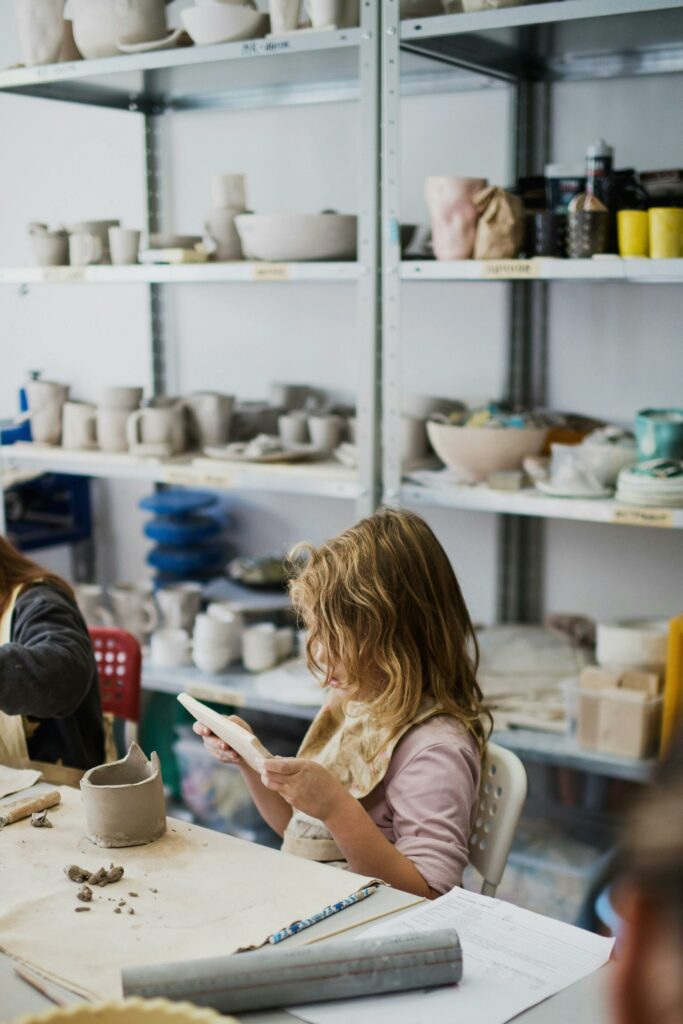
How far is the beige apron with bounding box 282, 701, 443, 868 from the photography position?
1639mm

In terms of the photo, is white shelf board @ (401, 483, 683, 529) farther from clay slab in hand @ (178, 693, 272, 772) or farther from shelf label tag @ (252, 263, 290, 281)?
clay slab in hand @ (178, 693, 272, 772)

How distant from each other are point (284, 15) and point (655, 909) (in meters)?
2.43

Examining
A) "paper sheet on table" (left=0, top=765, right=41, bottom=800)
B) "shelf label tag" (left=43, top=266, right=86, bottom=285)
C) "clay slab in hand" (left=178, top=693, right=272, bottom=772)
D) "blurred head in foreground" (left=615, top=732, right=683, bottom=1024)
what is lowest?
"paper sheet on table" (left=0, top=765, right=41, bottom=800)

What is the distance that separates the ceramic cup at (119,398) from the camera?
3.10 meters

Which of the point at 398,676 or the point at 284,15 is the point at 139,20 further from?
the point at 398,676

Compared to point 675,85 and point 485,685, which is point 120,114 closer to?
point 675,85

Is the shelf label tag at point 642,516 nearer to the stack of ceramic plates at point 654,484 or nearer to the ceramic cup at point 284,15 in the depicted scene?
the stack of ceramic plates at point 654,484

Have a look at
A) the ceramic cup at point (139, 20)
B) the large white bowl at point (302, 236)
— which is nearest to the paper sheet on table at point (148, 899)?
the large white bowl at point (302, 236)

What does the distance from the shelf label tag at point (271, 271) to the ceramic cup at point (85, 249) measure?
51 cm

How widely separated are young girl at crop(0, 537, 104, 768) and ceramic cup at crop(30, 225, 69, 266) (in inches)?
46.1

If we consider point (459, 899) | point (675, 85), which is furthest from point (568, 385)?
point (459, 899)

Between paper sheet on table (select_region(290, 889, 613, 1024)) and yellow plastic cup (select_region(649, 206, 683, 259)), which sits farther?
yellow plastic cup (select_region(649, 206, 683, 259))

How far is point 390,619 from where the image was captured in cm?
161

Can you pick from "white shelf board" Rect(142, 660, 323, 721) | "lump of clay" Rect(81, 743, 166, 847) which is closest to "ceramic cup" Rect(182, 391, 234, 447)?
"white shelf board" Rect(142, 660, 323, 721)
